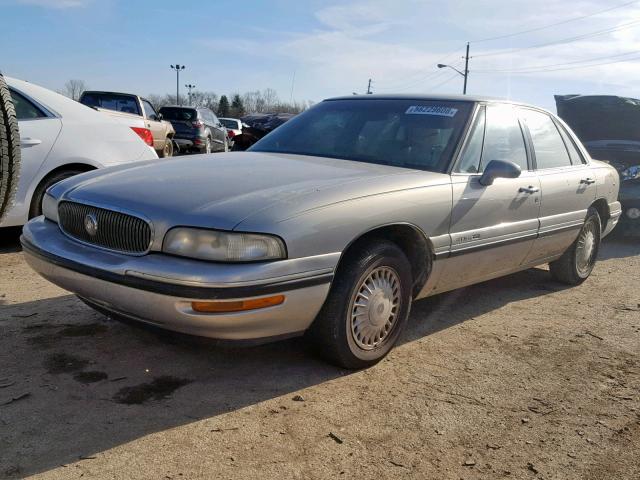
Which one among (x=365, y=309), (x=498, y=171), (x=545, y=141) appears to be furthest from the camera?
(x=545, y=141)

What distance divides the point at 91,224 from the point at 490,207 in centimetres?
245

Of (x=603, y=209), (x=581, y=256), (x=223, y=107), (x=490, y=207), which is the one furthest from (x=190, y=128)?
(x=223, y=107)

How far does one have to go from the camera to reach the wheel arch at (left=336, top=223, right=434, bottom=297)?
3293mm

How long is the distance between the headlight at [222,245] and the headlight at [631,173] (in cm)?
712

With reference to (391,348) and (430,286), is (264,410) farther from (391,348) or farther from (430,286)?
(430,286)

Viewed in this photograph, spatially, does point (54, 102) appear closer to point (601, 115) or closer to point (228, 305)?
point (228, 305)

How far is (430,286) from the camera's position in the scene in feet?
12.2

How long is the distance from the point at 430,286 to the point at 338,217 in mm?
1024

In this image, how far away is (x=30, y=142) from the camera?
206 inches

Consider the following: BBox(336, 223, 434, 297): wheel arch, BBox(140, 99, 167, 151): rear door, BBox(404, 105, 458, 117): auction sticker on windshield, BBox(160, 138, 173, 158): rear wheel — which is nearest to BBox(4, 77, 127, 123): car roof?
BBox(404, 105, 458, 117): auction sticker on windshield

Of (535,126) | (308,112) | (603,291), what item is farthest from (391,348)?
(603,291)

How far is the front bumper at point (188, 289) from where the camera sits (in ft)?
8.68

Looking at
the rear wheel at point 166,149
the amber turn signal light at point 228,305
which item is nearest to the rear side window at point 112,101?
the rear wheel at point 166,149

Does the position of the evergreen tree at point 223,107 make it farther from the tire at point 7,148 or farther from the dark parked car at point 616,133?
the tire at point 7,148
